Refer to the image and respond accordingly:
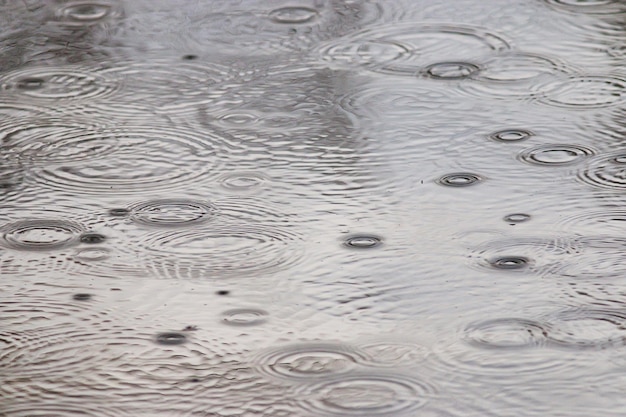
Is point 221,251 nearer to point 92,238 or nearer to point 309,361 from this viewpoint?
point 92,238

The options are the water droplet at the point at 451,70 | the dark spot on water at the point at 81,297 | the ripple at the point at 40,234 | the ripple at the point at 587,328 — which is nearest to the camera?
the ripple at the point at 587,328

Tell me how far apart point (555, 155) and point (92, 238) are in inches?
25.9

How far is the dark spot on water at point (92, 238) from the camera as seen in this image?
5.20ft

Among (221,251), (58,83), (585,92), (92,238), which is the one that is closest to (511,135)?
(585,92)

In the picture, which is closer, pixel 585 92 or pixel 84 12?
pixel 585 92

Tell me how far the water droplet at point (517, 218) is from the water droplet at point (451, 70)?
477 mm

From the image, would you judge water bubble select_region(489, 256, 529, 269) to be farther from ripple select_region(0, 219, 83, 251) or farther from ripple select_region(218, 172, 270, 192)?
ripple select_region(0, 219, 83, 251)

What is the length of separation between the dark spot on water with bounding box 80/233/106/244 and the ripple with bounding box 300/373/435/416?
430 mm

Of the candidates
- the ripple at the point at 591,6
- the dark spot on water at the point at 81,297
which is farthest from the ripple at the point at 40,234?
the ripple at the point at 591,6

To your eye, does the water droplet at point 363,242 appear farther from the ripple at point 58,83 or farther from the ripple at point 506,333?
the ripple at point 58,83

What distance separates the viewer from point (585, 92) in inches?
77.7

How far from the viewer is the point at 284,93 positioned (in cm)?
201

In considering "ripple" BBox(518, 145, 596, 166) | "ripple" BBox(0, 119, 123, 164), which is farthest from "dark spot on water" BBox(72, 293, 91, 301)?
"ripple" BBox(518, 145, 596, 166)

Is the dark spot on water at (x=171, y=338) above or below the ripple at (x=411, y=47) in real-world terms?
below
